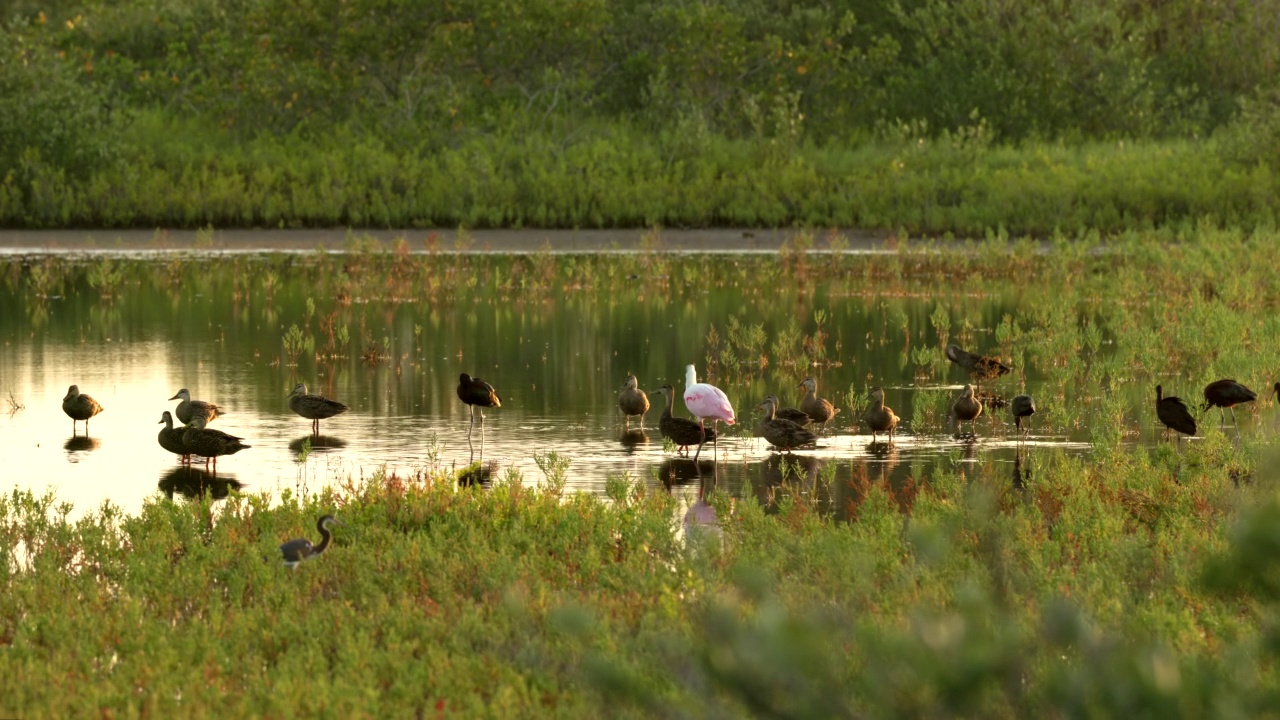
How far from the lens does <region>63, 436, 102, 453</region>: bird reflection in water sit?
617 inches

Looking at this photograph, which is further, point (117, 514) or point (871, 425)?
point (871, 425)

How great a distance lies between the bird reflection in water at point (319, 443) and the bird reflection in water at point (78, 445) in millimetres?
1532

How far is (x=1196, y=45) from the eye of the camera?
53.3m

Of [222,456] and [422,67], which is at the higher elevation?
[422,67]

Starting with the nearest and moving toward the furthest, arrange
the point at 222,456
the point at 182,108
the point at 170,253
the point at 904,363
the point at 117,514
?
1. the point at 117,514
2. the point at 222,456
3. the point at 904,363
4. the point at 170,253
5. the point at 182,108

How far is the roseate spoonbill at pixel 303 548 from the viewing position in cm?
1070

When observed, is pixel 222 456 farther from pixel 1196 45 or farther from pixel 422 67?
pixel 1196 45

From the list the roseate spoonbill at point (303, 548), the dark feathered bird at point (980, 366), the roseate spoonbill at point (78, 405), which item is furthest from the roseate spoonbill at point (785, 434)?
the roseate spoonbill at point (78, 405)

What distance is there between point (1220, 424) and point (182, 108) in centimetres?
3461

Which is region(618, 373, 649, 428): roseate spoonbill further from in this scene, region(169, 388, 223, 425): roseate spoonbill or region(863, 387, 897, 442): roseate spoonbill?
region(169, 388, 223, 425): roseate spoonbill

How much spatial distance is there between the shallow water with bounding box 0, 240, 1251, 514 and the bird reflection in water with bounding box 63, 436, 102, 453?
0.04m

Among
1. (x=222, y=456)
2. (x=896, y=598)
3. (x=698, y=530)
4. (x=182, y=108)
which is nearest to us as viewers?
(x=896, y=598)

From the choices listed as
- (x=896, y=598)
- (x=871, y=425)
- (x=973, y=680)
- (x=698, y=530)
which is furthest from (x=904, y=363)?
(x=973, y=680)

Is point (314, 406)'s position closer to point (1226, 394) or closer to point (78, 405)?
point (78, 405)
